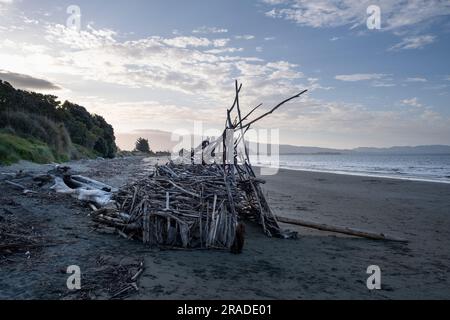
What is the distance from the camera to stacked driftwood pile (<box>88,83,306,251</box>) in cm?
780

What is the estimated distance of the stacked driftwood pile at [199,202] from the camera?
7801 millimetres

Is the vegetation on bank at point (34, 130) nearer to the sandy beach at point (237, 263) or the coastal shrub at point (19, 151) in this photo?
the coastal shrub at point (19, 151)

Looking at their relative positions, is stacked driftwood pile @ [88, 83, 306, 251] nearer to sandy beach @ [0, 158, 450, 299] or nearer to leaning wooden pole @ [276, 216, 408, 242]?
sandy beach @ [0, 158, 450, 299]

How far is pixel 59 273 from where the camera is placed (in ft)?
18.5

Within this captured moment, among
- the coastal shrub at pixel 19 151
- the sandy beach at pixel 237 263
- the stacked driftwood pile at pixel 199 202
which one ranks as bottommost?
the sandy beach at pixel 237 263

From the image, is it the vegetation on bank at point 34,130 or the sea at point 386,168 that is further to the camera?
the sea at point 386,168

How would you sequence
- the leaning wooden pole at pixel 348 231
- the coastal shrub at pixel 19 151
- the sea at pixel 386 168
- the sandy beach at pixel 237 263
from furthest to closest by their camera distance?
the sea at pixel 386 168 → the coastal shrub at pixel 19 151 → the leaning wooden pole at pixel 348 231 → the sandy beach at pixel 237 263

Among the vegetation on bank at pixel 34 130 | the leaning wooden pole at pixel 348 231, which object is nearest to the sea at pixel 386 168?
the leaning wooden pole at pixel 348 231

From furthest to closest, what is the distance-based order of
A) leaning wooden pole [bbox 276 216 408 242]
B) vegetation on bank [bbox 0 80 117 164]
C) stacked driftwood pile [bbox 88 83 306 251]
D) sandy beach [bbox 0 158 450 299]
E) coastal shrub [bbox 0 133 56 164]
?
vegetation on bank [bbox 0 80 117 164], coastal shrub [bbox 0 133 56 164], leaning wooden pole [bbox 276 216 408 242], stacked driftwood pile [bbox 88 83 306 251], sandy beach [bbox 0 158 450 299]

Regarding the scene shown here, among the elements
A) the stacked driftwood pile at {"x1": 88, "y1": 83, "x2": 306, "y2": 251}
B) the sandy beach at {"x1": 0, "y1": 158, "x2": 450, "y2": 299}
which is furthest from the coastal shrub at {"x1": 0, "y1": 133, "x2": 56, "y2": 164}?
the stacked driftwood pile at {"x1": 88, "y1": 83, "x2": 306, "y2": 251}
